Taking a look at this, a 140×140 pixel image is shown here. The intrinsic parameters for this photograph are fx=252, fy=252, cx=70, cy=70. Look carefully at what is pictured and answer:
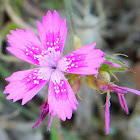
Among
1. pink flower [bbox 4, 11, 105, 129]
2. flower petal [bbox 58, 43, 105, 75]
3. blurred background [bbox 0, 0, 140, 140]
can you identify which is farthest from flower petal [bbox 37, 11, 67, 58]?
blurred background [bbox 0, 0, 140, 140]

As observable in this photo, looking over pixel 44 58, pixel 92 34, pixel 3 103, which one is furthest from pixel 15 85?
pixel 92 34

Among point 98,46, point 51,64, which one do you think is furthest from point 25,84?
point 98,46

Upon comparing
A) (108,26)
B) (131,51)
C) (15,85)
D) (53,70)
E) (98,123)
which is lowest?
(98,123)

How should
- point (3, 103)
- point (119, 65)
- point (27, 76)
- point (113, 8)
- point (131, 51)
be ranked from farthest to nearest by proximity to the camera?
point (113, 8), point (131, 51), point (3, 103), point (27, 76), point (119, 65)

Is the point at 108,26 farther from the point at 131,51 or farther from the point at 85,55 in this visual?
the point at 85,55

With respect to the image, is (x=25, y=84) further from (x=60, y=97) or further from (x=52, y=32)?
(x=52, y=32)
